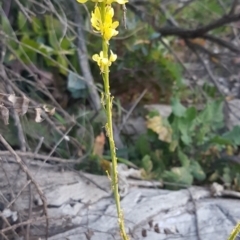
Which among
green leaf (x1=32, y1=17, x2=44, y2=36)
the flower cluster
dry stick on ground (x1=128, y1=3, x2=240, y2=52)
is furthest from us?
dry stick on ground (x1=128, y1=3, x2=240, y2=52)

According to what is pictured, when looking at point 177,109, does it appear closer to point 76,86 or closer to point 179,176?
point 179,176

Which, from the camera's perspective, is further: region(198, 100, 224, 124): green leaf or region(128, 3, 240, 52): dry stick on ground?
region(128, 3, 240, 52): dry stick on ground

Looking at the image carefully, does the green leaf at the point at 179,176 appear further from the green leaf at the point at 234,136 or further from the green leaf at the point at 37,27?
the green leaf at the point at 37,27

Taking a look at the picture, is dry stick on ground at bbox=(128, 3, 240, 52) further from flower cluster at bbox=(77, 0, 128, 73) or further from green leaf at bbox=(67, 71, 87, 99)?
flower cluster at bbox=(77, 0, 128, 73)

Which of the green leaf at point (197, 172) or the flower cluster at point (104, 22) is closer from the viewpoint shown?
the flower cluster at point (104, 22)

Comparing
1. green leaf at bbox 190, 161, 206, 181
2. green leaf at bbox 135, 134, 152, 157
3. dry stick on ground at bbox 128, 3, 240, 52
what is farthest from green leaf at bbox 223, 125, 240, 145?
dry stick on ground at bbox 128, 3, 240, 52

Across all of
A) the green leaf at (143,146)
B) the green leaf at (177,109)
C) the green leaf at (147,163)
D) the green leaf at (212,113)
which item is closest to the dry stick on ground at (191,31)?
the green leaf at (212,113)

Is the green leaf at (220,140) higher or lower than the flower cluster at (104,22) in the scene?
lower

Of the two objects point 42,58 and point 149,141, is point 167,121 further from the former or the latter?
point 42,58

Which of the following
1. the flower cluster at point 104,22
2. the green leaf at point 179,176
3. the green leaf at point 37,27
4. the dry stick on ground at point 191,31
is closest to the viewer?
the flower cluster at point 104,22

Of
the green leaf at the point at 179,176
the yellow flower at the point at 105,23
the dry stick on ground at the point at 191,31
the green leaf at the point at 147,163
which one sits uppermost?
the dry stick on ground at the point at 191,31

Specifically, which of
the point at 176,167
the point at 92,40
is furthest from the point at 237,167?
the point at 92,40
